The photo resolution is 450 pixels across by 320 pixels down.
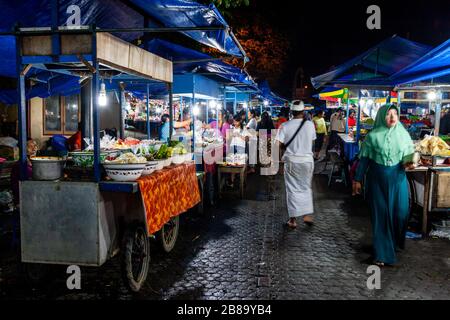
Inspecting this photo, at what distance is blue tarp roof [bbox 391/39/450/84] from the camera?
18.9 ft

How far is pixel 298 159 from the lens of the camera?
7.11m

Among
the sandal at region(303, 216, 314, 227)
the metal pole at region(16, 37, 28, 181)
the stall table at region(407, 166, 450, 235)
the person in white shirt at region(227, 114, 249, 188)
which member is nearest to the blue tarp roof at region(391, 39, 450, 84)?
the stall table at region(407, 166, 450, 235)

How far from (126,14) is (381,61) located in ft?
30.1

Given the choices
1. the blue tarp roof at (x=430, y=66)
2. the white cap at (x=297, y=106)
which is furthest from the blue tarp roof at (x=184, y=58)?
the blue tarp roof at (x=430, y=66)

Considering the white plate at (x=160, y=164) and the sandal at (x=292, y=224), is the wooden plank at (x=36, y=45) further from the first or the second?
the sandal at (x=292, y=224)

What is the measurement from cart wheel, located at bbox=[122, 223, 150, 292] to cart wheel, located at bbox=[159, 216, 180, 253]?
31.5 inches

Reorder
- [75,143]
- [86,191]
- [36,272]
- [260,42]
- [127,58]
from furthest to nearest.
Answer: [260,42]
[75,143]
[127,58]
[36,272]
[86,191]

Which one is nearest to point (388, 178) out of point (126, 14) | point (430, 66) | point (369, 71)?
point (430, 66)

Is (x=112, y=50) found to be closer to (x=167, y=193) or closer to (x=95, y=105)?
(x=95, y=105)

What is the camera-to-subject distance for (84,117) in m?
10.7

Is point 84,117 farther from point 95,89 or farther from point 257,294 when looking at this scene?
point 257,294

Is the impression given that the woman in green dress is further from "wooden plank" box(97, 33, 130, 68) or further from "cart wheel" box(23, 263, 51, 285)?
"cart wheel" box(23, 263, 51, 285)

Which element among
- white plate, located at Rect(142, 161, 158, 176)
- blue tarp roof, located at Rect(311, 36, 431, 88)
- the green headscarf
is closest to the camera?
white plate, located at Rect(142, 161, 158, 176)
